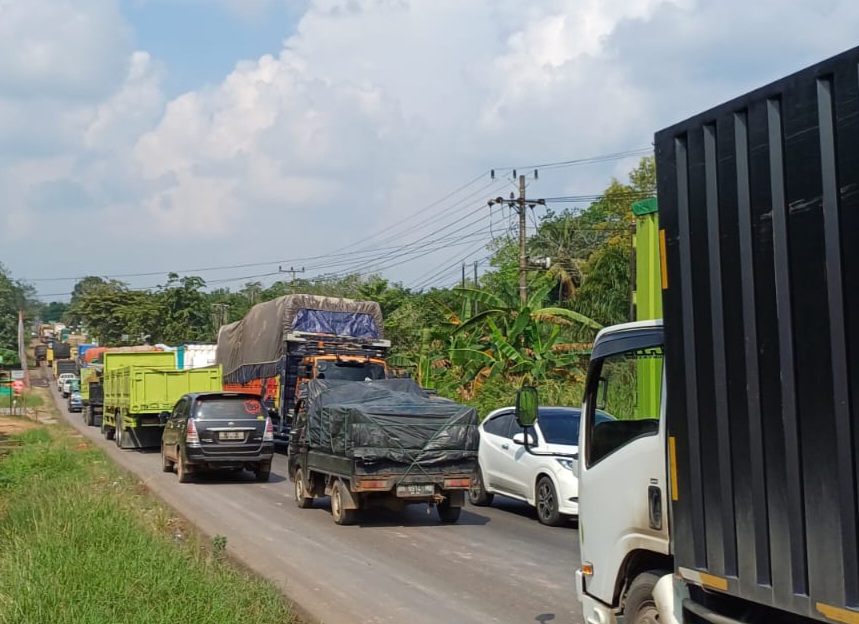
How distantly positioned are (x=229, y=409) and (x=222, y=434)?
0.56 metres

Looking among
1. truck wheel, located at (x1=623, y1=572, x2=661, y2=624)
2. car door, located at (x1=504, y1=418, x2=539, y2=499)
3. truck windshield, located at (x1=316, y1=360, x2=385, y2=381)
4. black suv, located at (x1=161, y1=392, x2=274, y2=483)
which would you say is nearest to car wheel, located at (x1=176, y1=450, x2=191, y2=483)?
black suv, located at (x1=161, y1=392, x2=274, y2=483)

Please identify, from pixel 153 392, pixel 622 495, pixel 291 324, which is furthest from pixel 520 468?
pixel 153 392

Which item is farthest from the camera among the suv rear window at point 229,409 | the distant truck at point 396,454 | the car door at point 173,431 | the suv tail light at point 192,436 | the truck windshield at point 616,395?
the car door at point 173,431

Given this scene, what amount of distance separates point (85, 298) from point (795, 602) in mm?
83661

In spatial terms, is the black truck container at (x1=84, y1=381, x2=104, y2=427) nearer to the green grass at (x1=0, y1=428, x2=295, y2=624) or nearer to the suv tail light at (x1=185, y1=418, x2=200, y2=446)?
the suv tail light at (x1=185, y1=418, x2=200, y2=446)

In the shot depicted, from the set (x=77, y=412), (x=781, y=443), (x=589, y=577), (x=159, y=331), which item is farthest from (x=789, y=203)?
(x=159, y=331)

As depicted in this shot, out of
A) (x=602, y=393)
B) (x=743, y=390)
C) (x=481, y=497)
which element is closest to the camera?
(x=743, y=390)

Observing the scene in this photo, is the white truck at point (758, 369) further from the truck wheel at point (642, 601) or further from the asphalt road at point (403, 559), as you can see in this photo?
the asphalt road at point (403, 559)

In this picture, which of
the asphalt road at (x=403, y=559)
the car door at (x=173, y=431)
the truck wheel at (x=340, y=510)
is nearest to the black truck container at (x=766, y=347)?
the asphalt road at (x=403, y=559)

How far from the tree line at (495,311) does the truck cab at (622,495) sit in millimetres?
19109

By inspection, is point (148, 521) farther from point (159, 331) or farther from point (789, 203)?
point (159, 331)

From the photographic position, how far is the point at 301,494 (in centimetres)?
1580

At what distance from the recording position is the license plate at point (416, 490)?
13.6m

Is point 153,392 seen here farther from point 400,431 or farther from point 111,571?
point 111,571
